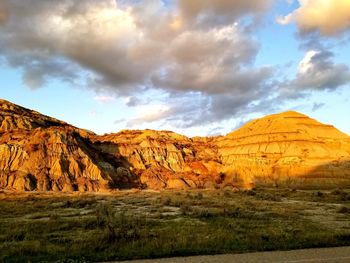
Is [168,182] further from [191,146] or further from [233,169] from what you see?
[191,146]

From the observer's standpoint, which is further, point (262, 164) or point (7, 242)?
point (262, 164)

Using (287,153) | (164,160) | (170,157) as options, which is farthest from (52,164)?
(287,153)

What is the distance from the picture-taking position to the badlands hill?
237ft

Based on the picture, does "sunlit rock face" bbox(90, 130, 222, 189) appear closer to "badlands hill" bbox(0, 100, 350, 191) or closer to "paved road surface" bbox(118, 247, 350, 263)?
"badlands hill" bbox(0, 100, 350, 191)

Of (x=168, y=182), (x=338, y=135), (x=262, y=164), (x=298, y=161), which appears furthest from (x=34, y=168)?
(x=338, y=135)

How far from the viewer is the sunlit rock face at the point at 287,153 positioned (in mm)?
87850

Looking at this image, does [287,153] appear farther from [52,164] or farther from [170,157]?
[52,164]

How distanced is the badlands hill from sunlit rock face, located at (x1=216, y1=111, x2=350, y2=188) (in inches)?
8.2

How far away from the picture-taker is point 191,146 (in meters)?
111

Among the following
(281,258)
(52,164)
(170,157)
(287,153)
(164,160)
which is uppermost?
(170,157)

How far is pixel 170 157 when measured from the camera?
3893 inches

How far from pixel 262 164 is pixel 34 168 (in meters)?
54.5

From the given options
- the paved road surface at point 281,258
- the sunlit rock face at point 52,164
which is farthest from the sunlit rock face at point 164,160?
the paved road surface at point 281,258

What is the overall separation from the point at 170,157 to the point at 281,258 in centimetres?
8862
